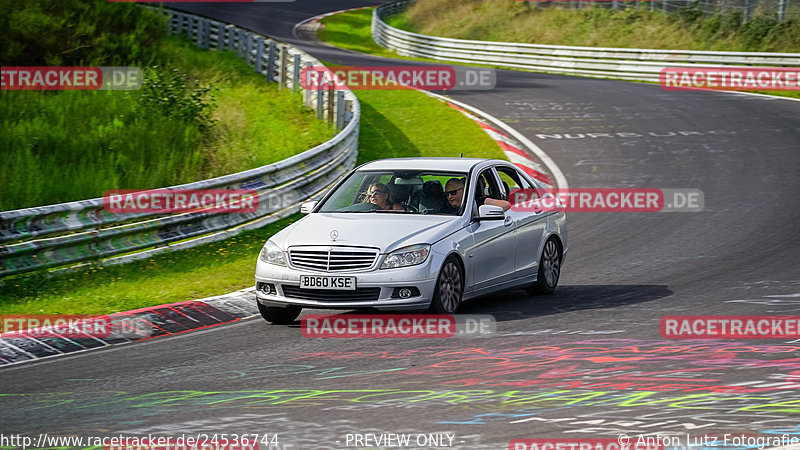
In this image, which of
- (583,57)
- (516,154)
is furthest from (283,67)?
(583,57)

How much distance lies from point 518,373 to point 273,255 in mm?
3110

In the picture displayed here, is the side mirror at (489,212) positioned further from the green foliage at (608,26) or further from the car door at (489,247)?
the green foliage at (608,26)

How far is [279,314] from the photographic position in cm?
977

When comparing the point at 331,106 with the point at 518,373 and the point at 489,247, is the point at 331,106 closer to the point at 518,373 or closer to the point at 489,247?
the point at 489,247

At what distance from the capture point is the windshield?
10398 millimetres

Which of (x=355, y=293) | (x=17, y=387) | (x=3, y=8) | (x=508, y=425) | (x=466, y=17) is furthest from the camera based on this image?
(x=466, y=17)

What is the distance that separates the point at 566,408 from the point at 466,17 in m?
47.9

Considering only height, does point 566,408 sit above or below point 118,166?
above

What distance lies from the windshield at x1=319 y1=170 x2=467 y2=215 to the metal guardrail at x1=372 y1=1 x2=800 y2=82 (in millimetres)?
25057

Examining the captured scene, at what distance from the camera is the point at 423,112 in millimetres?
24922

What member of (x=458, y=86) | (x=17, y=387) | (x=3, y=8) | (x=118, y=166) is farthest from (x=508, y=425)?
(x=458, y=86)

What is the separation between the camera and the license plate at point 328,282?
365 inches

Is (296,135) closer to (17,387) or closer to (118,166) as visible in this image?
(118,166)

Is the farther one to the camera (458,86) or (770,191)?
(458,86)
